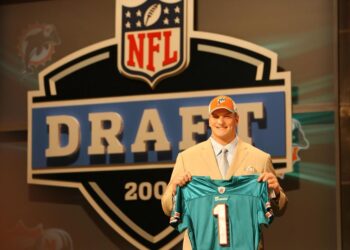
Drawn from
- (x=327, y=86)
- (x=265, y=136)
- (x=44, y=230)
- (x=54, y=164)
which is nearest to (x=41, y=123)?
(x=54, y=164)

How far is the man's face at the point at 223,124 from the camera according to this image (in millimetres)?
4219

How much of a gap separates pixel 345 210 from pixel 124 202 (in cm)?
168

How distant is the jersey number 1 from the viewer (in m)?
4.06

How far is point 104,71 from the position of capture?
255 inches

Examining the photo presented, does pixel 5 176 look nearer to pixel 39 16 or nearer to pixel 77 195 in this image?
pixel 77 195

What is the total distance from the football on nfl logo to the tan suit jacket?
1.74m

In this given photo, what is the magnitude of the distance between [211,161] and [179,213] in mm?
316

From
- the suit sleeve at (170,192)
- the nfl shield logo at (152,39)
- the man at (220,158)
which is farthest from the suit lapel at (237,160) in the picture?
the nfl shield logo at (152,39)

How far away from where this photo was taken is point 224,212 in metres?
4.09

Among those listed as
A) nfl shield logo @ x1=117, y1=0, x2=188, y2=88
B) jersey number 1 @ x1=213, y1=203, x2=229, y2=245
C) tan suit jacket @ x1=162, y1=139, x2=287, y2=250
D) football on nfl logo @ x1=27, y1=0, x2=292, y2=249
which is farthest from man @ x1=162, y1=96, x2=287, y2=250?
nfl shield logo @ x1=117, y1=0, x2=188, y2=88

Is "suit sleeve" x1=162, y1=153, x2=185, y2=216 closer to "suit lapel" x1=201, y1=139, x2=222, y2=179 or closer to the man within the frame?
the man

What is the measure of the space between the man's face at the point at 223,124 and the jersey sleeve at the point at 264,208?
1.04 feet

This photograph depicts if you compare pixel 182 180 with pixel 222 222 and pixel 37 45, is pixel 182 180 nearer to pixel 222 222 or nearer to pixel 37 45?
pixel 222 222

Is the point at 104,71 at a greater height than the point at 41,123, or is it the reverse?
the point at 104,71
